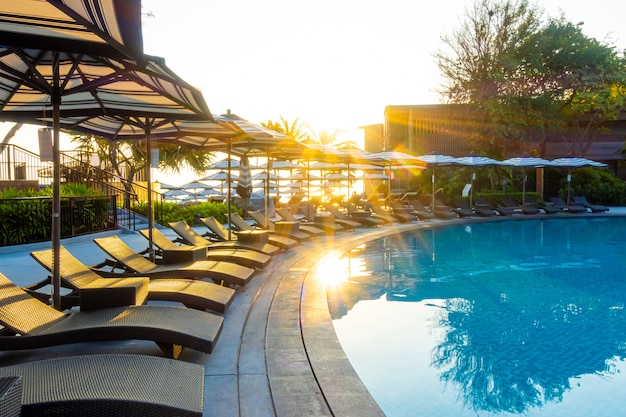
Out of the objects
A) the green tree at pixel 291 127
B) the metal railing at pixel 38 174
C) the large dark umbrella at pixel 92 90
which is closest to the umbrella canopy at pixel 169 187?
the metal railing at pixel 38 174

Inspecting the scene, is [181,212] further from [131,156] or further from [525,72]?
[525,72]

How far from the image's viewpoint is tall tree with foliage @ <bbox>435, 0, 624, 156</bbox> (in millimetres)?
27469

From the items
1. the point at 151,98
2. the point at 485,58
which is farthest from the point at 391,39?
the point at 485,58

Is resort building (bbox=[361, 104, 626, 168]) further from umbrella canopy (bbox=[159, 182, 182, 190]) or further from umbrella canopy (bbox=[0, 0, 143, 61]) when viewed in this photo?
umbrella canopy (bbox=[0, 0, 143, 61])

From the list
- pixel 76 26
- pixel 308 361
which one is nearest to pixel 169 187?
pixel 308 361

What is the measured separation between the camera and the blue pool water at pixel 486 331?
4203 mm

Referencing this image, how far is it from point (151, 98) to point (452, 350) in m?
4.70

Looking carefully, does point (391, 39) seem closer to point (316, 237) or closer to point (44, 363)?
point (316, 237)

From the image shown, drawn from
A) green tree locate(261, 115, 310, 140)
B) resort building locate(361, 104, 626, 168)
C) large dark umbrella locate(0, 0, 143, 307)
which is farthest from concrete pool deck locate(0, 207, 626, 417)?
green tree locate(261, 115, 310, 140)

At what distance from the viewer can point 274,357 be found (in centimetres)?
415

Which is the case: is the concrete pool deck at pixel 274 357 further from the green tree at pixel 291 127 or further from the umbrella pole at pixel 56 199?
the green tree at pixel 291 127

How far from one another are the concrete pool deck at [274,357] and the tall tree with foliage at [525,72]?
24.7m

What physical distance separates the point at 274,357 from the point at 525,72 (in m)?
28.5

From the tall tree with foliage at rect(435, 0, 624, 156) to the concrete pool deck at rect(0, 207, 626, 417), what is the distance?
80.9 ft
